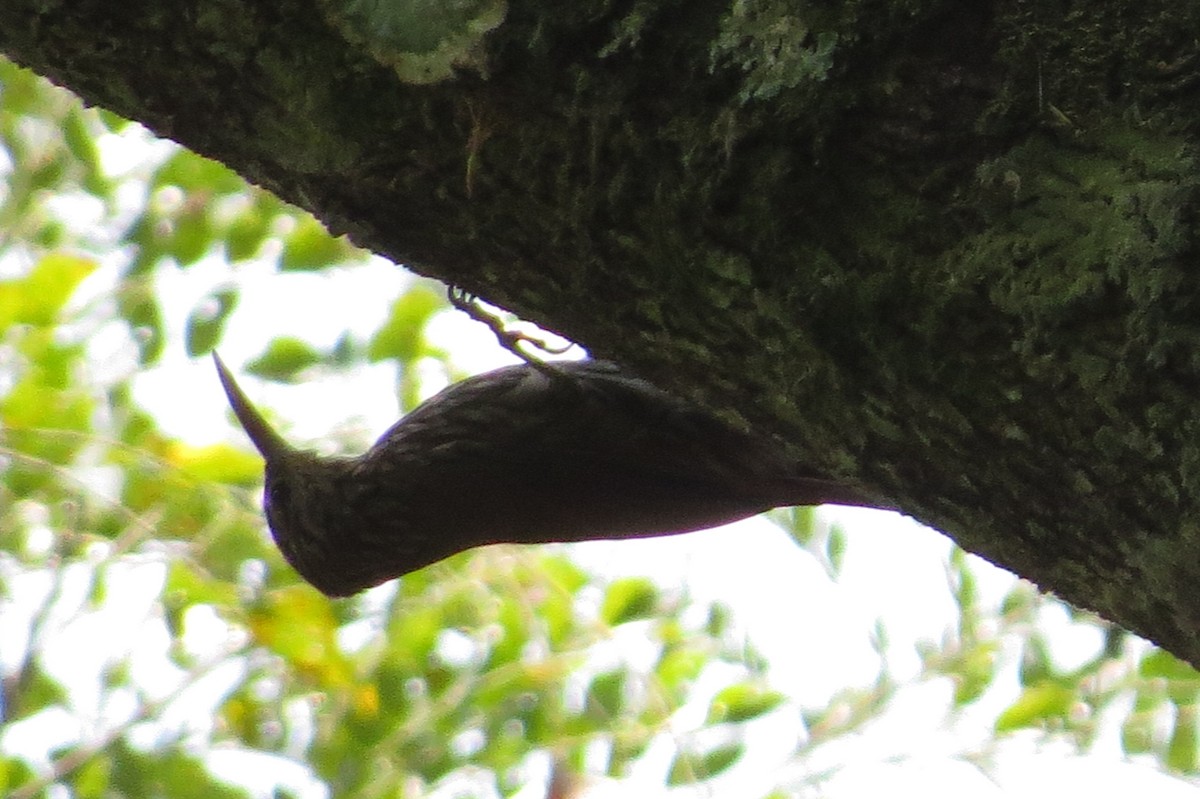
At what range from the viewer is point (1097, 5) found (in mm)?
818

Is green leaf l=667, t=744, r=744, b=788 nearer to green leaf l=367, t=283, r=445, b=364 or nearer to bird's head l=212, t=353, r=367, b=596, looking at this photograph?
bird's head l=212, t=353, r=367, b=596

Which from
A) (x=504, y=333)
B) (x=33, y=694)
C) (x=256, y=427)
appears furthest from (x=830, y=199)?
(x=33, y=694)

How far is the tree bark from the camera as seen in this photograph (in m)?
0.81

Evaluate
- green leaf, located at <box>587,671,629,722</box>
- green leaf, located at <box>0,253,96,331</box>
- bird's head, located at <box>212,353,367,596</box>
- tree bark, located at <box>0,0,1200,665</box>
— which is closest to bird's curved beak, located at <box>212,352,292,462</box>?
bird's head, located at <box>212,353,367,596</box>

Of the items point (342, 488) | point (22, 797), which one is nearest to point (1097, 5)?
point (342, 488)

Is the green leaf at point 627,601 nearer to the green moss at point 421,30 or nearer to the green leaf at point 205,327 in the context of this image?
the green leaf at point 205,327

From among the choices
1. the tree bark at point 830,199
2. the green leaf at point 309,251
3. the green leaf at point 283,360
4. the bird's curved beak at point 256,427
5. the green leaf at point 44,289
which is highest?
the green leaf at point 309,251

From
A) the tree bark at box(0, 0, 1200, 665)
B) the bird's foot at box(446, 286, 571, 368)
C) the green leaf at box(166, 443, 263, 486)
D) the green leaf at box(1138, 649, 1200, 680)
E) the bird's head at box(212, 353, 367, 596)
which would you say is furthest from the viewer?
the green leaf at box(166, 443, 263, 486)

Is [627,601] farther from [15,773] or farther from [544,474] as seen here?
[15,773]

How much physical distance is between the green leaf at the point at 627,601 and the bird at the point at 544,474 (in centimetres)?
74

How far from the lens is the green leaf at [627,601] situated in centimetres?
291

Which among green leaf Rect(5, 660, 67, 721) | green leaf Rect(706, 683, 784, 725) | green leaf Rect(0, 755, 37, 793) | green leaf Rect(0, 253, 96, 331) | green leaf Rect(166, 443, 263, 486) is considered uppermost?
green leaf Rect(0, 253, 96, 331)

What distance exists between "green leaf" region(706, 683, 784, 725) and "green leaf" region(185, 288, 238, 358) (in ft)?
4.31

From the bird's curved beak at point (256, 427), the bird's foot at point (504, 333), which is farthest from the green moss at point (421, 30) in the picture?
the bird's curved beak at point (256, 427)
